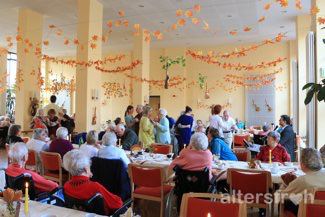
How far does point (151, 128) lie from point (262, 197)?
10.2 feet

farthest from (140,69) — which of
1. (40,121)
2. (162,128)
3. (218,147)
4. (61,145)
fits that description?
(218,147)

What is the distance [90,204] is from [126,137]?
3175mm

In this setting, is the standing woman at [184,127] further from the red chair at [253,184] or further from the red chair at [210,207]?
the red chair at [210,207]

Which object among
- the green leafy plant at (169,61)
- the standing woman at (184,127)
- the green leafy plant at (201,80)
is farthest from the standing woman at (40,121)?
the green leafy plant at (201,80)

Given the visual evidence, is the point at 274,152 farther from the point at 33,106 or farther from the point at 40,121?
the point at 33,106

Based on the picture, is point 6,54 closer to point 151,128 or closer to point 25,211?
point 151,128

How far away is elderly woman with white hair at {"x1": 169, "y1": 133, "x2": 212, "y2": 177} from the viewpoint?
11.3ft

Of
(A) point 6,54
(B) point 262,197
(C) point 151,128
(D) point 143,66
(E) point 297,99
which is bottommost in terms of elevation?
(B) point 262,197

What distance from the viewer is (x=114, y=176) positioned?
3.67 meters

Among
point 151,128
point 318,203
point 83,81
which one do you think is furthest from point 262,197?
point 83,81

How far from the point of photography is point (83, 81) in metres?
7.57

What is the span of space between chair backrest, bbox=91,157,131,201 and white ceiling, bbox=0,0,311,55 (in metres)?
5.67

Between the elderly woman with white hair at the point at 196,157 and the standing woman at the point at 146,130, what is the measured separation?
8.23 feet

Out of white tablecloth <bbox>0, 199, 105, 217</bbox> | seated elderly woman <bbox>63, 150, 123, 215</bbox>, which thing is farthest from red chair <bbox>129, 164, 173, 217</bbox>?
white tablecloth <bbox>0, 199, 105, 217</bbox>
